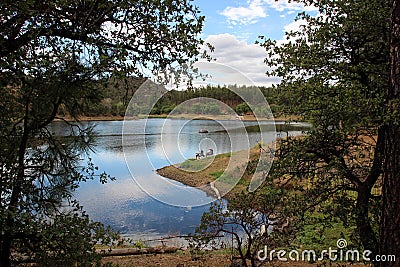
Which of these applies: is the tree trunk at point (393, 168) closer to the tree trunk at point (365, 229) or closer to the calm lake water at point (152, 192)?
the tree trunk at point (365, 229)

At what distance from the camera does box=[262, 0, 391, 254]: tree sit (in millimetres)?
2980

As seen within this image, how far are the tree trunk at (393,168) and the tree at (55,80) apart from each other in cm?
156

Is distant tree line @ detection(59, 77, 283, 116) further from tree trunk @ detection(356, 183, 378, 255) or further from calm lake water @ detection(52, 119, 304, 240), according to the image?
calm lake water @ detection(52, 119, 304, 240)

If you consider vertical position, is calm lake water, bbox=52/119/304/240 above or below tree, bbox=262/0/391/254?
below

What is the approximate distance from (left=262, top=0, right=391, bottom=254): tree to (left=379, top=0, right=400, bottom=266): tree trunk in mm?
419

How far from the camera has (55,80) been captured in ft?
8.28

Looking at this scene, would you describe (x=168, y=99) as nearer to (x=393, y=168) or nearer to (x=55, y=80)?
(x=55, y=80)

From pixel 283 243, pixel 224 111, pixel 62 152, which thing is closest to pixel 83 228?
pixel 62 152

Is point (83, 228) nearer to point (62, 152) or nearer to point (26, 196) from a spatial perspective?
point (26, 196)

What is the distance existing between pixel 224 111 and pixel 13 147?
12.0ft

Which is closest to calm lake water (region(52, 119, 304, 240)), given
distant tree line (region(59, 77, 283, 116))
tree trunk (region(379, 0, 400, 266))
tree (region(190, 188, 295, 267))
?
distant tree line (region(59, 77, 283, 116))

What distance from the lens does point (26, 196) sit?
274 cm

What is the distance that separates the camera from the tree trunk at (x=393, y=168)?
2375 millimetres

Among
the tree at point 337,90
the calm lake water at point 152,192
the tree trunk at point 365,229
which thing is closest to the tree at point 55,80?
the tree at point 337,90
